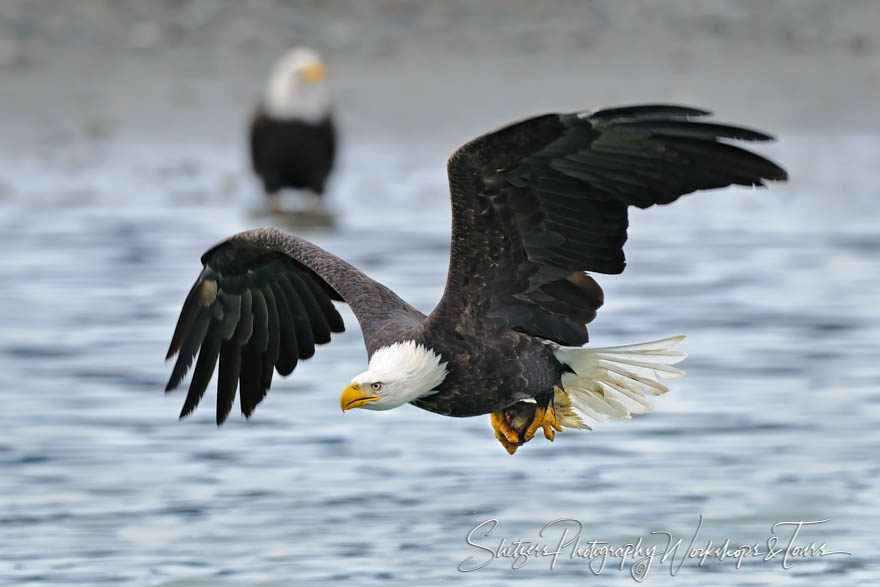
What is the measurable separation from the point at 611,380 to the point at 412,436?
1.78 meters

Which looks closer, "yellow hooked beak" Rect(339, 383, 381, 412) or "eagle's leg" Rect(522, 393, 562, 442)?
"yellow hooked beak" Rect(339, 383, 381, 412)

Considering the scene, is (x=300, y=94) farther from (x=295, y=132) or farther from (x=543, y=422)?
(x=543, y=422)

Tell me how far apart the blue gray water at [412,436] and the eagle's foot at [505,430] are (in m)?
0.38

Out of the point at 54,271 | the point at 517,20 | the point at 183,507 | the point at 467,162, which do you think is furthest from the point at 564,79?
the point at 467,162

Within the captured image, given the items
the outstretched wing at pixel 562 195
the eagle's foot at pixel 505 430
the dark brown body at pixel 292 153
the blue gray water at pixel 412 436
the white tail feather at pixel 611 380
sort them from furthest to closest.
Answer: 1. the dark brown body at pixel 292 153
2. the blue gray water at pixel 412 436
3. the eagle's foot at pixel 505 430
4. the white tail feather at pixel 611 380
5. the outstretched wing at pixel 562 195

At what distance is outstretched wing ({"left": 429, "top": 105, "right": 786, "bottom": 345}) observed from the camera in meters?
4.87

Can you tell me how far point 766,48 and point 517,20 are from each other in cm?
226

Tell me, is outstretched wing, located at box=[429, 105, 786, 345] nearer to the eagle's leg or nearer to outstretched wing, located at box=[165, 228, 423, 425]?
the eagle's leg

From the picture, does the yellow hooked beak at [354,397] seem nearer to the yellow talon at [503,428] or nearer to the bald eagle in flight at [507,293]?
the bald eagle in flight at [507,293]

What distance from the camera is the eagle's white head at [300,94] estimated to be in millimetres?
13977

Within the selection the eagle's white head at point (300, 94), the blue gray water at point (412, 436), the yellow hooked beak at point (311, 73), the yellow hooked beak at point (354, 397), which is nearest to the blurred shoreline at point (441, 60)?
the eagle's white head at point (300, 94)

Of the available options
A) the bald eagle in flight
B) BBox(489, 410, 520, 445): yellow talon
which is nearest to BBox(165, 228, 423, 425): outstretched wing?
the bald eagle in flight

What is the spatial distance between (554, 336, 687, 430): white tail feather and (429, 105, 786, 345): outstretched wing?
0.23m

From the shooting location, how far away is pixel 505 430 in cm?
598
